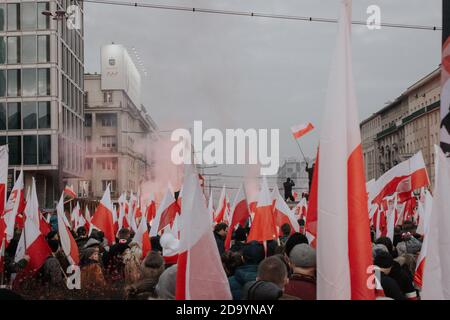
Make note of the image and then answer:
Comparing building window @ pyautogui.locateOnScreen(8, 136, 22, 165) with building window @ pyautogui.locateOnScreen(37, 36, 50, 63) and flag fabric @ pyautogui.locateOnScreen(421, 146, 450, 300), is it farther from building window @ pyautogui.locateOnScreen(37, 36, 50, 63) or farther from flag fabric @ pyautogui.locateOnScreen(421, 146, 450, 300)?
flag fabric @ pyautogui.locateOnScreen(421, 146, 450, 300)

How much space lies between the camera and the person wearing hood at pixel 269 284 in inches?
225

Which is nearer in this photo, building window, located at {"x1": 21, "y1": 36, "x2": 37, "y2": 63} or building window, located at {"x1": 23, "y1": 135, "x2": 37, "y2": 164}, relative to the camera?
building window, located at {"x1": 23, "y1": 135, "x2": 37, "y2": 164}

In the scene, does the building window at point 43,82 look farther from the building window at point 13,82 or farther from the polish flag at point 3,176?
the polish flag at point 3,176

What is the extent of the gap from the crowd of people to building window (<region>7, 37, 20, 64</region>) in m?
57.4

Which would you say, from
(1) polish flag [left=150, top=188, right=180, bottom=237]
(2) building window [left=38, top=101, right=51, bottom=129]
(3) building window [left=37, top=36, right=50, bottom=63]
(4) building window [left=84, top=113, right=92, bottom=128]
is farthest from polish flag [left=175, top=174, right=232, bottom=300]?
(4) building window [left=84, top=113, right=92, bottom=128]

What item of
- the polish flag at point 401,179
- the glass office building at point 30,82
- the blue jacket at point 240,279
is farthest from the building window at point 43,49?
the blue jacket at point 240,279

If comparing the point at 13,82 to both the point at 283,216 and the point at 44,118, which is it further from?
the point at 283,216

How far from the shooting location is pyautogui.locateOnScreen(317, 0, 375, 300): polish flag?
586 cm

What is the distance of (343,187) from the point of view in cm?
599

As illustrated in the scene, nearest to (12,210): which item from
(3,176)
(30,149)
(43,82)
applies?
(3,176)

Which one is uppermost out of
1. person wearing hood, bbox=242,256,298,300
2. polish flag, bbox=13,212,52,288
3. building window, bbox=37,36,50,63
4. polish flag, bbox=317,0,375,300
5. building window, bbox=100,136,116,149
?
building window, bbox=37,36,50,63

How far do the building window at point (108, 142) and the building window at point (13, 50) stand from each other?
4711 cm

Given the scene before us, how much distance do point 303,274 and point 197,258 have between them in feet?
4.36
